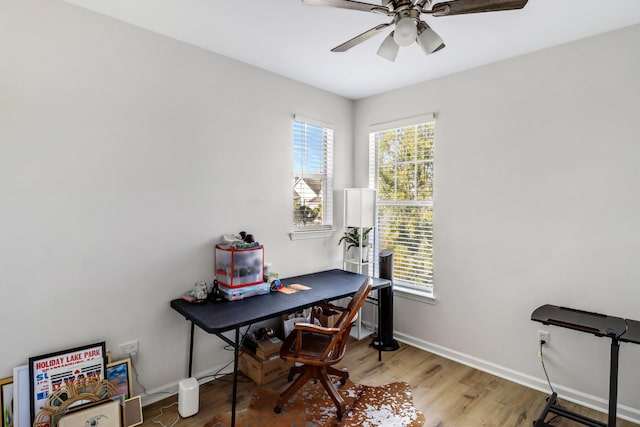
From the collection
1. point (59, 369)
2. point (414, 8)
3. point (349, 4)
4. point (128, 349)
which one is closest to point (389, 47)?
point (414, 8)

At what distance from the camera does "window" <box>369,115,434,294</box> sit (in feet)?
11.0

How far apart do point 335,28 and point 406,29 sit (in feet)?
2.72

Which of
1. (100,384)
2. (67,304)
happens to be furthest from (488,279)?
(67,304)

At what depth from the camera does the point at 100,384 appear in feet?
6.63

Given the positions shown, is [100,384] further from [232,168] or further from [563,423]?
[563,423]

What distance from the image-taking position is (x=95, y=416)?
1904 mm

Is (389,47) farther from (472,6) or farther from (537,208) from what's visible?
(537,208)

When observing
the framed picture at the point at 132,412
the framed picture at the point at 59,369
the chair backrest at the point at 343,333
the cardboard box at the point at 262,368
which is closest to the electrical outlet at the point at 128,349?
the framed picture at the point at 59,369

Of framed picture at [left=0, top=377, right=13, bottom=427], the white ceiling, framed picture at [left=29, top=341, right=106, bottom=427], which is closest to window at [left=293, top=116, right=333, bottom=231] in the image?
the white ceiling

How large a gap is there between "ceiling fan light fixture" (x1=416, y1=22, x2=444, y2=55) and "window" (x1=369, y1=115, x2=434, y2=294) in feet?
4.87

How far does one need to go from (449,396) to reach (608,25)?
113 inches

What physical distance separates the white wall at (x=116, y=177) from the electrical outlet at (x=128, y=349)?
5 cm

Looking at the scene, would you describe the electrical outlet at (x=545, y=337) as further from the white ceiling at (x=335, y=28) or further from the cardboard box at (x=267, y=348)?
the white ceiling at (x=335, y=28)

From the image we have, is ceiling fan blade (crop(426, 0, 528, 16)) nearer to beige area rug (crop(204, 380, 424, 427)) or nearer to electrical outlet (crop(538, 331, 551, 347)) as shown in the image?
electrical outlet (crop(538, 331, 551, 347))
